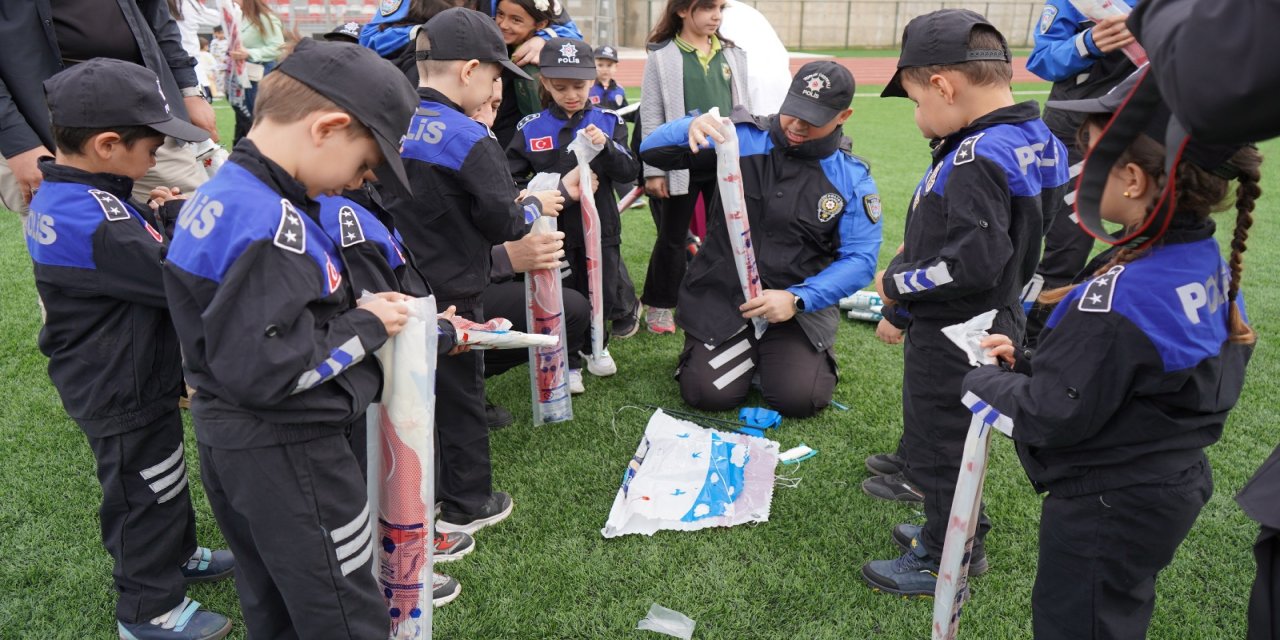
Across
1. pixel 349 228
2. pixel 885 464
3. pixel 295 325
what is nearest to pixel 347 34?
pixel 349 228

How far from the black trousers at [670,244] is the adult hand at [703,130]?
104cm

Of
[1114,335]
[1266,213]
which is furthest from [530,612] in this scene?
[1266,213]

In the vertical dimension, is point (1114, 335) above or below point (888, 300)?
above

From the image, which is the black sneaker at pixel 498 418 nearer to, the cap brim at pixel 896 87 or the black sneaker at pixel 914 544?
the black sneaker at pixel 914 544

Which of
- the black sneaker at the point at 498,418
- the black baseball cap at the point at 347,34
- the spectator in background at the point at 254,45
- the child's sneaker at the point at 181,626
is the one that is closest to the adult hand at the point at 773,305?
the black sneaker at the point at 498,418

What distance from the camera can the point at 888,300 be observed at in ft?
9.47

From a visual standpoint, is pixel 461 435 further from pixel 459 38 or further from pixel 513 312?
pixel 459 38

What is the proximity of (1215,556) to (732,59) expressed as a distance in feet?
11.4

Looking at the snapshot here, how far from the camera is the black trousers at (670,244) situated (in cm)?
493

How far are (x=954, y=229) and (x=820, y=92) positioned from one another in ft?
3.88

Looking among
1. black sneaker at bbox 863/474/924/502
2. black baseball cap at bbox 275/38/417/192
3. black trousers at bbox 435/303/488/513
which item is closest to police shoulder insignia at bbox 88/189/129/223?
black baseball cap at bbox 275/38/417/192

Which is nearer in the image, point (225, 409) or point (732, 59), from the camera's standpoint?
point (225, 409)

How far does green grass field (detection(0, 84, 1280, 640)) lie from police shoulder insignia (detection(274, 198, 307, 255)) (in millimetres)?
1415

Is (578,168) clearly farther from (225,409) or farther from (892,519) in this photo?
(225,409)
